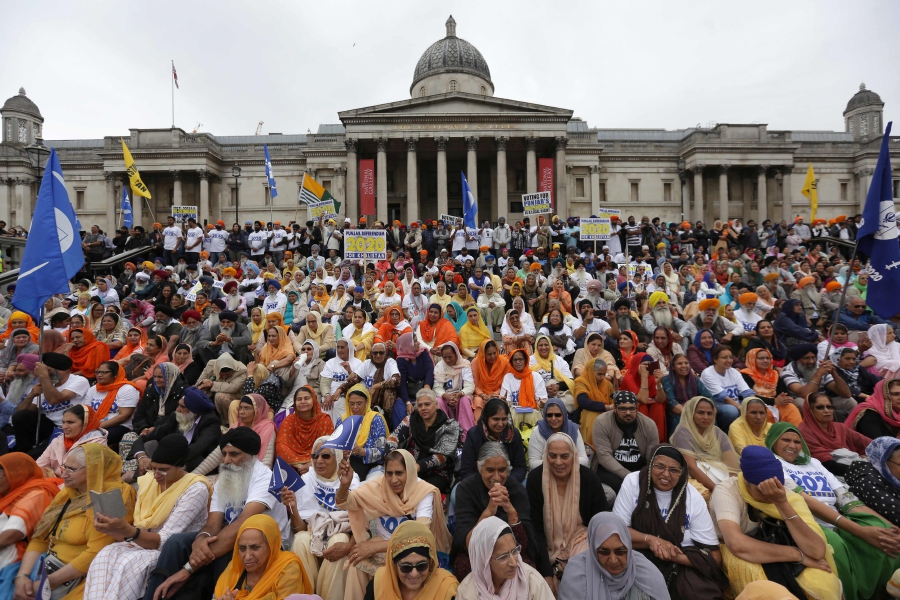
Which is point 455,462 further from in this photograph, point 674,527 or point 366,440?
point 674,527

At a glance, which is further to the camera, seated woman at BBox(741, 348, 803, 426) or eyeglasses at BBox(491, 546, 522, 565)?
seated woman at BBox(741, 348, 803, 426)

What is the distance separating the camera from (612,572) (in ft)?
11.0

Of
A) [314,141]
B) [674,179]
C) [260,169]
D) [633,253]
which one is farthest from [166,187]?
[674,179]

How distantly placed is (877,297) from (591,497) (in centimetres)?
526

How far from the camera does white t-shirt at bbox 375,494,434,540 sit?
4.08 meters

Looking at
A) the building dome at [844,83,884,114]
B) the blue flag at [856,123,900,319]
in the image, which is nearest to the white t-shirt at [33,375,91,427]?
the blue flag at [856,123,900,319]

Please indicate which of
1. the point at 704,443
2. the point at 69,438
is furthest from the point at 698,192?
the point at 69,438

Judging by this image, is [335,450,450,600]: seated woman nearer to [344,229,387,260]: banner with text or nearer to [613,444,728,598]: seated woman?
[613,444,728,598]: seated woman

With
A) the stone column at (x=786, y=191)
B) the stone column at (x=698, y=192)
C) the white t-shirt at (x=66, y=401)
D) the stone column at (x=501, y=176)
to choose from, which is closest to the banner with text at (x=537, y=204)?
the white t-shirt at (x=66, y=401)

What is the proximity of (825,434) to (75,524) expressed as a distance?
23.5 ft

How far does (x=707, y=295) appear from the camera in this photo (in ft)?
37.8

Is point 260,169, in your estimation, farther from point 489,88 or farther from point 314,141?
point 489,88

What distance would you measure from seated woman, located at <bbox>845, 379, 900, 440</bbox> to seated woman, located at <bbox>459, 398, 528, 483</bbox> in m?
3.81

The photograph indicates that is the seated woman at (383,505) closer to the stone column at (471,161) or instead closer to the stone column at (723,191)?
the stone column at (471,161)
